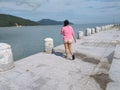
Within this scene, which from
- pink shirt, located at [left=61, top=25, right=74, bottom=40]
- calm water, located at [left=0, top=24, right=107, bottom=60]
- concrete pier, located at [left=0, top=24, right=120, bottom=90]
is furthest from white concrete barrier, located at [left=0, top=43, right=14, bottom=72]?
calm water, located at [left=0, top=24, right=107, bottom=60]

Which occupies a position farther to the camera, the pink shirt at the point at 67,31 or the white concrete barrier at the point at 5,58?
the pink shirt at the point at 67,31

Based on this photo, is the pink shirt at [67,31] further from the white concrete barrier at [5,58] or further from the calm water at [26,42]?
the calm water at [26,42]

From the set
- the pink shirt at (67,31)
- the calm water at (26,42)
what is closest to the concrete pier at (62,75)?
the pink shirt at (67,31)

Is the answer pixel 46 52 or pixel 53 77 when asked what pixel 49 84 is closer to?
pixel 53 77

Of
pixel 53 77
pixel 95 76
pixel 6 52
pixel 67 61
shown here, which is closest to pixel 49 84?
pixel 53 77

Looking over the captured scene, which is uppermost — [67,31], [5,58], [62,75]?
[67,31]

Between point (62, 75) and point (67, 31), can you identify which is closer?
point (62, 75)

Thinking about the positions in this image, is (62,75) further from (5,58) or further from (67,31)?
(67,31)

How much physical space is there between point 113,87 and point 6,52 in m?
4.22

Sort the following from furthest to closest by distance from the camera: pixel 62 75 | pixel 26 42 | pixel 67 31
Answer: pixel 26 42, pixel 67 31, pixel 62 75

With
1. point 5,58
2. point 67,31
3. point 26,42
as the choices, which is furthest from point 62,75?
point 26,42

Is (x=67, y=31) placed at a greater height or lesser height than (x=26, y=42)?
greater

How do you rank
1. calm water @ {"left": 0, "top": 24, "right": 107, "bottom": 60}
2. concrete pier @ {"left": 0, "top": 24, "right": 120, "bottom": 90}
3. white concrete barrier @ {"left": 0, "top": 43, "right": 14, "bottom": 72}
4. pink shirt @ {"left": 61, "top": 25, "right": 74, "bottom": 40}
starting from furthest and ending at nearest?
calm water @ {"left": 0, "top": 24, "right": 107, "bottom": 60} < pink shirt @ {"left": 61, "top": 25, "right": 74, "bottom": 40} < white concrete barrier @ {"left": 0, "top": 43, "right": 14, "bottom": 72} < concrete pier @ {"left": 0, "top": 24, "right": 120, "bottom": 90}

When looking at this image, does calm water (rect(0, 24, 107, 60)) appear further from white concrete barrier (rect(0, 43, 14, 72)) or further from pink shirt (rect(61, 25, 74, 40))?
white concrete barrier (rect(0, 43, 14, 72))
